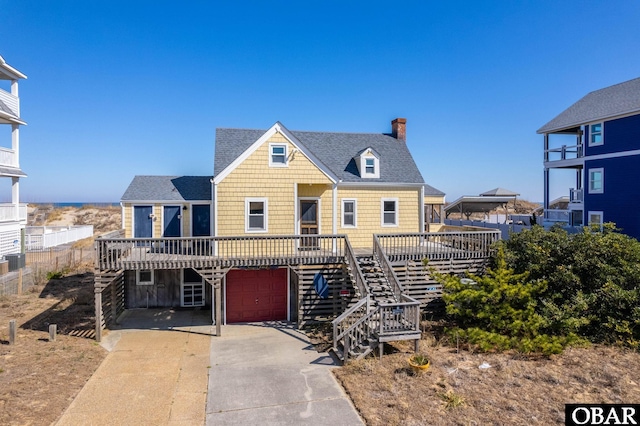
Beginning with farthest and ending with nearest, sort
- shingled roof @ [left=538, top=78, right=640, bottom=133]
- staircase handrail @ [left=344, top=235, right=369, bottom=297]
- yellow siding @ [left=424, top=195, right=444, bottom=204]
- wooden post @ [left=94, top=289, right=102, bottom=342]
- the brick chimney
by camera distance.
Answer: yellow siding @ [left=424, top=195, right=444, bottom=204], the brick chimney, shingled roof @ [left=538, top=78, right=640, bottom=133], wooden post @ [left=94, top=289, right=102, bottom=342], staircase handrail @ [left=344, top=235, right=369, bottom=297]

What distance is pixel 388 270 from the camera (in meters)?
13.8

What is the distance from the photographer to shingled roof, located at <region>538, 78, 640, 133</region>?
21.5m

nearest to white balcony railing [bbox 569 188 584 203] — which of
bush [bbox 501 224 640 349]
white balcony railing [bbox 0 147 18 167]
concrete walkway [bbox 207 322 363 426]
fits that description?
bush [bbox 501 224 640 349]

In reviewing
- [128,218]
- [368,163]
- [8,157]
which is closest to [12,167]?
[8,157]

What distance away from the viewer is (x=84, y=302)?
58.2 feet

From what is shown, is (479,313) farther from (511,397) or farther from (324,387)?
(324,387)

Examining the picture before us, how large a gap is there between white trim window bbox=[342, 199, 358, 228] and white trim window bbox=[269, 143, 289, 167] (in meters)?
3.60

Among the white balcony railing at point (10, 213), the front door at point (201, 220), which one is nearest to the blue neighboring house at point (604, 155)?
the front door at point (201, 220)

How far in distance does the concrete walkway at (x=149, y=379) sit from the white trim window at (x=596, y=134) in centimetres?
2432

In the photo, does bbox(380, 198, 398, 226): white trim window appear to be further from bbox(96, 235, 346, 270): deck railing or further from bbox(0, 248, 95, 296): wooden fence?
bbox(0, 248, 95, 296): wooden fence

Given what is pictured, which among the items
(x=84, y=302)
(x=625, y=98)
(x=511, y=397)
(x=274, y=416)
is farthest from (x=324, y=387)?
(x=625, y=98)

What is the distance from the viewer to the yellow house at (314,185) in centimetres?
1627

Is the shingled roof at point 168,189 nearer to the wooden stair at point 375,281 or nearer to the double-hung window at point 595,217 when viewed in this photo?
the wooden stair at point 375,281

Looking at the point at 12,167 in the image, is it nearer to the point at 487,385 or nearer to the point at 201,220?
the point at 201,220
